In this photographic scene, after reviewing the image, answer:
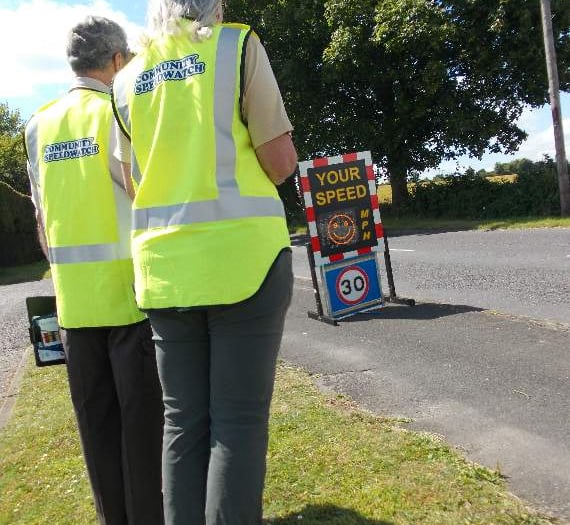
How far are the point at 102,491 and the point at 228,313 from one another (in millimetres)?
1115

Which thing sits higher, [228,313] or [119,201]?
[119,201]

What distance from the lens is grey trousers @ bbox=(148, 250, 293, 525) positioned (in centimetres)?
182

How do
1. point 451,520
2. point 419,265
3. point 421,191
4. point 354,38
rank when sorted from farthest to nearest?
point 421,191 → point 354,38 → point 419,265 → point 451,520

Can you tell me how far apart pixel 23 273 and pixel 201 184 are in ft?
81.0

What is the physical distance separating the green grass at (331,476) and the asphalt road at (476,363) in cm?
21

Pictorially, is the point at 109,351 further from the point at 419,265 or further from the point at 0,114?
the point at 0,114

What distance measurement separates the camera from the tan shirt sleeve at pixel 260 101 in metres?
1.80

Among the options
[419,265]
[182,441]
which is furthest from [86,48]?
[419,265]

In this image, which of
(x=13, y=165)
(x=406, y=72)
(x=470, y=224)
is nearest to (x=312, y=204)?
(x=470, y=224)

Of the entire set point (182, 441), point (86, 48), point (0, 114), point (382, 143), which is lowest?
point (182, 441)

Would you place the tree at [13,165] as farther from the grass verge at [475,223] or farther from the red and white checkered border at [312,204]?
the red and white checkered border at [312,204]

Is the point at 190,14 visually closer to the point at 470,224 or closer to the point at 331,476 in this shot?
the point at 331,476

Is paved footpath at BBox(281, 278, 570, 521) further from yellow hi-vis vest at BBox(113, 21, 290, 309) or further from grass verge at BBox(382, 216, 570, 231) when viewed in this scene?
grass verge at BBox(382, 216, 570, 231)

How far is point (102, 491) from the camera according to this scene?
2.41 meters
